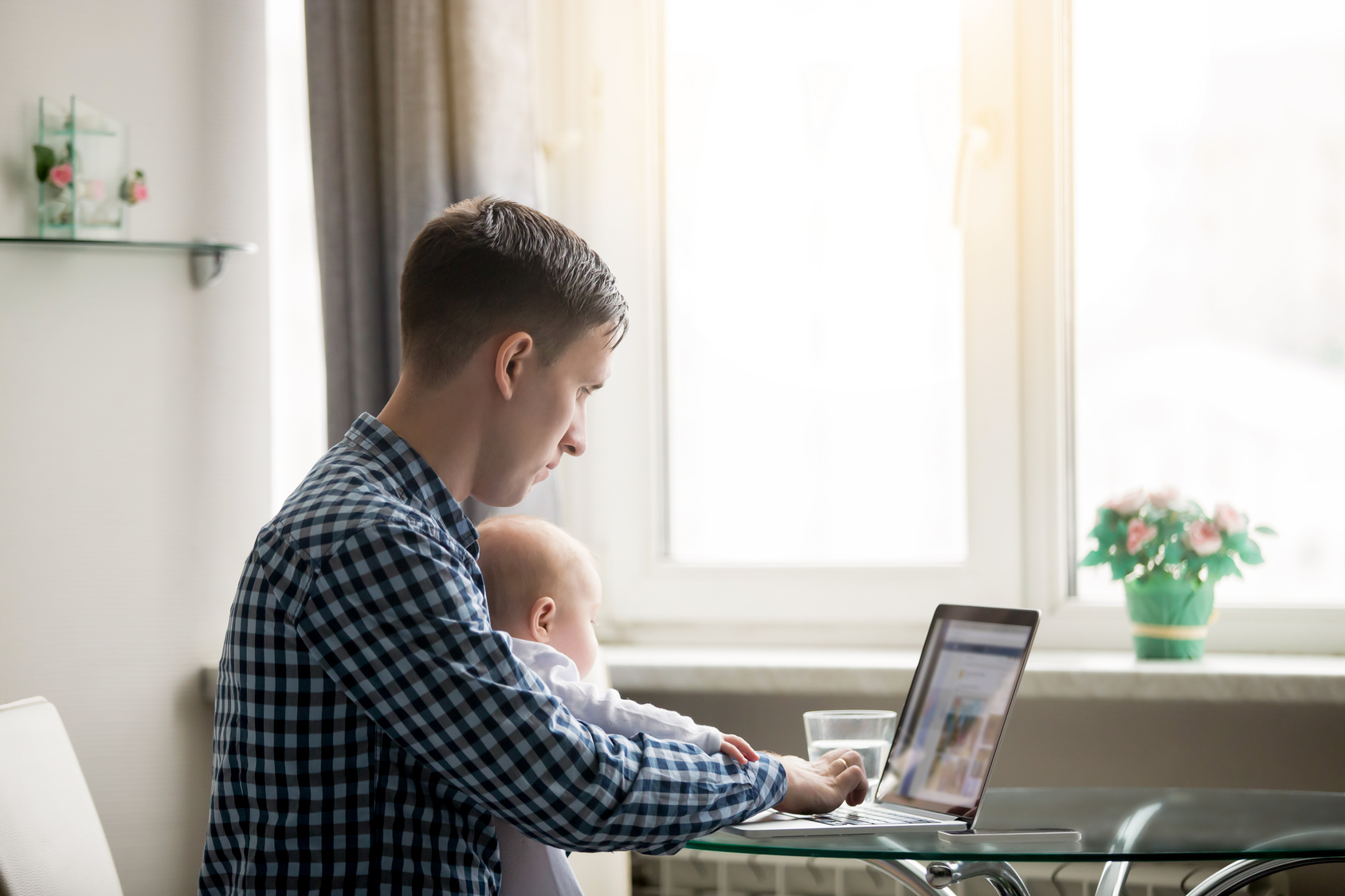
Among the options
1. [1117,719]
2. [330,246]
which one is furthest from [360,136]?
[1117,719]

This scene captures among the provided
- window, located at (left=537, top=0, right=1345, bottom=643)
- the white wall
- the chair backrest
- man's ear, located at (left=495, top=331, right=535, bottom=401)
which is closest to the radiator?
window, located at (left=537, top=0, right=1345, bottom=643)

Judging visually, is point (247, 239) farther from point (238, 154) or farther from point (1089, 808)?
point (1089, 808)

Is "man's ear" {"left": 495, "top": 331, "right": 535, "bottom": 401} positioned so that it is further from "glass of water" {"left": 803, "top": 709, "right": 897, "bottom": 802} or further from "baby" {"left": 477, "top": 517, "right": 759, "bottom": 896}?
"glass of water" {"left": 803, "top": 709, "right": 897, "bottom": 802}

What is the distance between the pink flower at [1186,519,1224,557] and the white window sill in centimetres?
18

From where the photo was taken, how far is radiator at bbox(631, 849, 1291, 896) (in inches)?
76.1

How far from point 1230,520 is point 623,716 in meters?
1.12

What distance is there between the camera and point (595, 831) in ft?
3.28

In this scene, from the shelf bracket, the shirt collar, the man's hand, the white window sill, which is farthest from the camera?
the shelf bracket

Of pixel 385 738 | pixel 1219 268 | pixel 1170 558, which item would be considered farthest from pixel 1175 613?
pixel 385 738

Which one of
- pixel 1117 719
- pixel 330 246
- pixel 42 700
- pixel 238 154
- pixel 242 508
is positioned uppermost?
pixel 238 154

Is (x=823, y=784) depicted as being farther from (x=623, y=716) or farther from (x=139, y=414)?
(x=139, y=414)

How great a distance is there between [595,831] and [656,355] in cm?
152

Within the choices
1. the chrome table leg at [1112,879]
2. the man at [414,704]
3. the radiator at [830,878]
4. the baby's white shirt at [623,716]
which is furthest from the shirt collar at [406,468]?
the radiator at [830,878]

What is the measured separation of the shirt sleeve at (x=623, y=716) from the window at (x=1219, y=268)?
116cm
